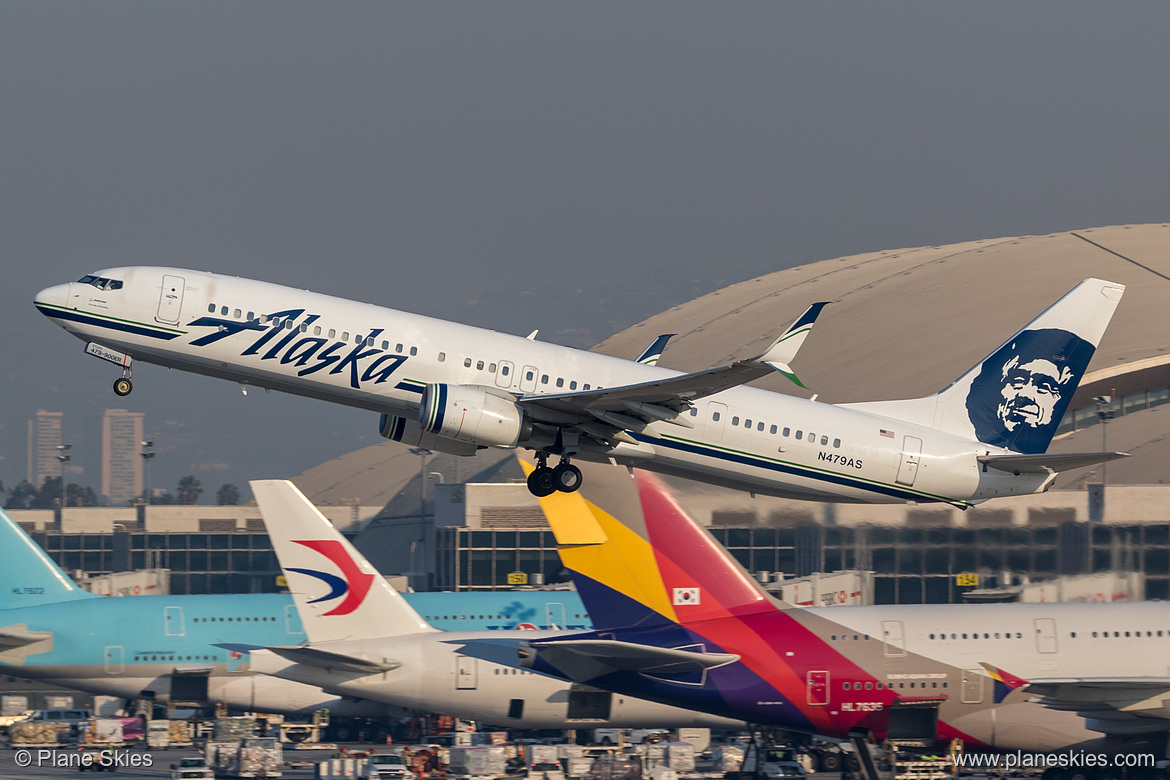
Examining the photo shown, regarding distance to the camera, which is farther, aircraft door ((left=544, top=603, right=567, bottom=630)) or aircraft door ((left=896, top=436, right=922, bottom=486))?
aircraft door ((left=544, top=603, right=567, bottom=630))

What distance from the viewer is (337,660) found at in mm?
41125

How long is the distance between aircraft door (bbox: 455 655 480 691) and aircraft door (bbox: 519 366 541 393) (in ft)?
30.9

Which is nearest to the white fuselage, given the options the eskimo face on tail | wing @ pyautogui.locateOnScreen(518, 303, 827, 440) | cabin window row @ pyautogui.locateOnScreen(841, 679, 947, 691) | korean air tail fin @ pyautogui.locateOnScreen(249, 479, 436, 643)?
korean air tail fin @ pyautogui.locateOnScreen(249, 479, 436, 643)

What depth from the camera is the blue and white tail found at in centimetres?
4091

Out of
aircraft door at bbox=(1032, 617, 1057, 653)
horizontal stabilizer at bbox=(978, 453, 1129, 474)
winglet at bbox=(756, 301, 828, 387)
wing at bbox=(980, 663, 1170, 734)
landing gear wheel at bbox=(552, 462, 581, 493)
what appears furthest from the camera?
aircraft door at bbox=(1032, 617, 1057, 653)

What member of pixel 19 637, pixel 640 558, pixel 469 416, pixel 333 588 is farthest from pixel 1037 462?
pixel 19 637

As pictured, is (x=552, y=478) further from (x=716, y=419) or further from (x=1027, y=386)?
(x=1027, y=386)

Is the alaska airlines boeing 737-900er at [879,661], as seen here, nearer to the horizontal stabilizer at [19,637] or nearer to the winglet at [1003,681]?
the winglet at [1003,681]

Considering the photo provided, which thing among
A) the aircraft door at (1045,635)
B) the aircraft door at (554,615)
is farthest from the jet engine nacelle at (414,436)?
the aircraft door at (1045,635)

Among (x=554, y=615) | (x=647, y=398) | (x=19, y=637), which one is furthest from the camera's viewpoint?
(x=554, y=615)

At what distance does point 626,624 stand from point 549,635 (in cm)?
352

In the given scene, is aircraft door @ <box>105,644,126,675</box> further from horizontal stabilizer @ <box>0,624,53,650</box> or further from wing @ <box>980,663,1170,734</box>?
wing @ <box>980,663,1170,734</box>

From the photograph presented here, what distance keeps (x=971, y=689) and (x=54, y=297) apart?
2507cm

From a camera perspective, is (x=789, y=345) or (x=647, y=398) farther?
(x=647, y=398)
